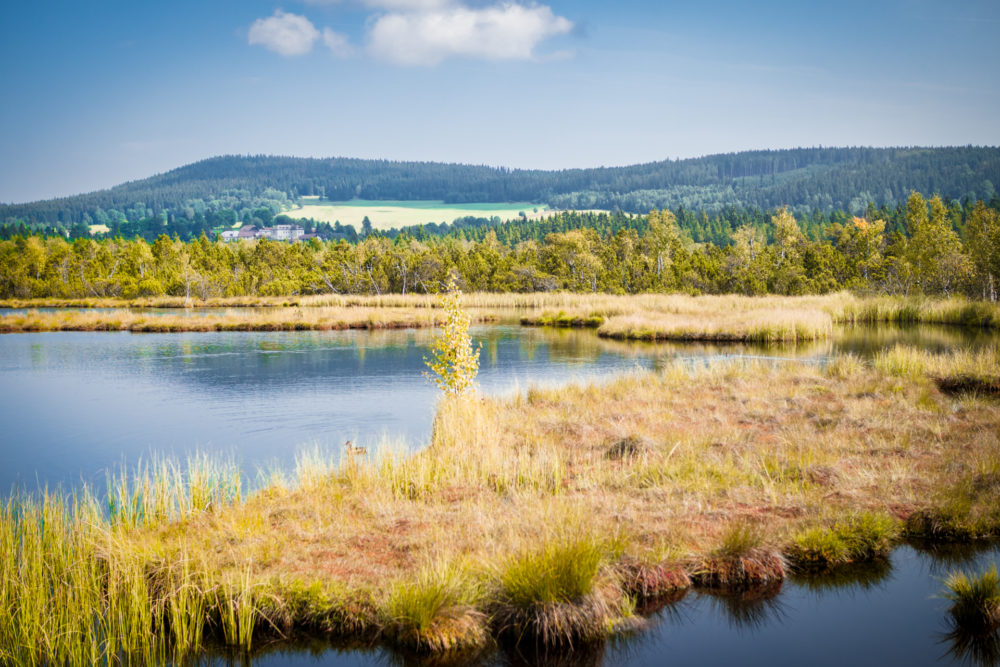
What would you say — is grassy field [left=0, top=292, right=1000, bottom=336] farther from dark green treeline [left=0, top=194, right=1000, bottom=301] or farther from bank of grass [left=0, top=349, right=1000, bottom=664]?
bank of grass [left=0, top=349, right=1000, bottom=664]

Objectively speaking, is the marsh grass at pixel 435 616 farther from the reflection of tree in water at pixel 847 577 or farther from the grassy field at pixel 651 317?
the grassy field at pixel 651 317

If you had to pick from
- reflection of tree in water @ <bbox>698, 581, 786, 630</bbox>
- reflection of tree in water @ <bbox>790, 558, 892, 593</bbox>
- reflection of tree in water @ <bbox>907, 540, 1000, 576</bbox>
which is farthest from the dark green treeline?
reflection of tree in water @ <bbox>698, 581, 786, 630</bbox>

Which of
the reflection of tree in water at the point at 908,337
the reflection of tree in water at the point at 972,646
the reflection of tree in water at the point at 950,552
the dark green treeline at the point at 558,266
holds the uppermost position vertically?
the dark green treeline at the point at 558,266

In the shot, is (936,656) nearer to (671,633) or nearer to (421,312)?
(671,633)

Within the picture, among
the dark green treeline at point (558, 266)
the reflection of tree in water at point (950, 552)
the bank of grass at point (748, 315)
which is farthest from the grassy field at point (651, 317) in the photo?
the reflection of tree in water at point (950, 552)

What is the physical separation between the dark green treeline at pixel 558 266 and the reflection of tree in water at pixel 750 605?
145 feet

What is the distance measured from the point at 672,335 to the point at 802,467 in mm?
28447

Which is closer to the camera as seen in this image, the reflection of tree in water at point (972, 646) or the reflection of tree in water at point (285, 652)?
the reflection of tree in water at point (972, 646)

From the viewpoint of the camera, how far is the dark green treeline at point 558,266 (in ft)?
174

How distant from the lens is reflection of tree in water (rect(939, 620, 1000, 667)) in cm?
745

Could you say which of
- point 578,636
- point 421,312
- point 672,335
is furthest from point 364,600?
point 421,312

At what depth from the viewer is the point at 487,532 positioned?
929cm

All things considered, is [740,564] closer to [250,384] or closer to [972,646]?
[972,646]

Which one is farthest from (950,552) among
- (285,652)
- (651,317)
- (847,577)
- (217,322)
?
(217,322)
